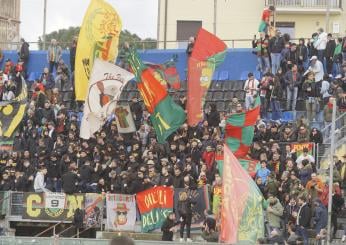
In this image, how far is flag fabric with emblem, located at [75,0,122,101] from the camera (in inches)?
1249

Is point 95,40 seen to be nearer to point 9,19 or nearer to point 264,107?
point 264,107

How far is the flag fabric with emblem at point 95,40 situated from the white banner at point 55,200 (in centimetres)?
345

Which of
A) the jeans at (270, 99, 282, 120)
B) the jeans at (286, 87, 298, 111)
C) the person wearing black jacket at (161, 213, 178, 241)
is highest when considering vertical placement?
the jeans at (286, 87, 298, 111)

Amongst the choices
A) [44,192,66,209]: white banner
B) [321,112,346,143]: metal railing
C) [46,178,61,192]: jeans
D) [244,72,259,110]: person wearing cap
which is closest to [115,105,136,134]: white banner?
[46,178,61,192]: jeans

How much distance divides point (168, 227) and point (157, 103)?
5163 millimetres

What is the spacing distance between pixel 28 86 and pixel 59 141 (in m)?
6.47

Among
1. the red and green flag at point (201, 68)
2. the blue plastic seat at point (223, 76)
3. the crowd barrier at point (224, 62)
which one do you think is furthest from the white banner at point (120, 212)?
the blue plastic seat at point (223, 76)

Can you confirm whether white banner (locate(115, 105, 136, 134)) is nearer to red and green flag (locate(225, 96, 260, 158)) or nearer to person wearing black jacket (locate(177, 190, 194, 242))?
red and green flag (locate(225, 96, 260, 158))

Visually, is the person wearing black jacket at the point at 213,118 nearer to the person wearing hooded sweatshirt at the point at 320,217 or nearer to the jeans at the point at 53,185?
the jeans at the point at 53,185

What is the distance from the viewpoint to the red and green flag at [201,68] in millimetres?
30719

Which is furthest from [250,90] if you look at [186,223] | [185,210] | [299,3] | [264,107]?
[299,3]

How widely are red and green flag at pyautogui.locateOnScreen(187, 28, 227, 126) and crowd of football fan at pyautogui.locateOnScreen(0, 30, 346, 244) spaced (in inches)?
18.9

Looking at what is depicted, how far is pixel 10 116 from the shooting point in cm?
3456

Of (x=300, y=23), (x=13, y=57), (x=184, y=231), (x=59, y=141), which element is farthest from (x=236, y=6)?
(x=184, y=231)
